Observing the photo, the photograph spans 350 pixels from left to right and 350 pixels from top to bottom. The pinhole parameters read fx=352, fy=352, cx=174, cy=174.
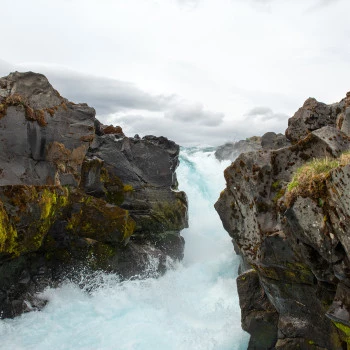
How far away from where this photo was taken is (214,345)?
16828 millimetres

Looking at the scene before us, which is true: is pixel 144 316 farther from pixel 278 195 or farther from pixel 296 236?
pixel 296 236

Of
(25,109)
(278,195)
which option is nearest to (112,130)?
(25,109)

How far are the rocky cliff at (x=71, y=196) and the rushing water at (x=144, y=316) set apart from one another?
3.95 feet

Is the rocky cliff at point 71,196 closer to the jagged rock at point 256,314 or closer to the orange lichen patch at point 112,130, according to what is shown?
the orange lichen patch at point 112,130

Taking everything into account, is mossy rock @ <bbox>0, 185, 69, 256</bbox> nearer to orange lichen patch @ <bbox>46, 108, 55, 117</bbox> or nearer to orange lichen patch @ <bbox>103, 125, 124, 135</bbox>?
orange lichen patch @ <bbox>46, 108, 55, 117</bbox>

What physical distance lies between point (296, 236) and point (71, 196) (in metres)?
17.0

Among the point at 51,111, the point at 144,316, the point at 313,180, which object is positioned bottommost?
the point at 144,316

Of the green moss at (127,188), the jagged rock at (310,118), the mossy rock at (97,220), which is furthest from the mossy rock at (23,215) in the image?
the jagged rock at (310,118)

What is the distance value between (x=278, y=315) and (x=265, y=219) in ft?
13.4

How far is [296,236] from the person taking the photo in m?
10.2

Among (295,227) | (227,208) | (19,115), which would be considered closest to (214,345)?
(227,208)

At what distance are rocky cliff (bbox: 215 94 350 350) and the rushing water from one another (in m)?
4.34

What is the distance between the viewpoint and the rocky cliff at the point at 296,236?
9.05 meters

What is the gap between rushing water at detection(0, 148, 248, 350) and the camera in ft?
57.2
